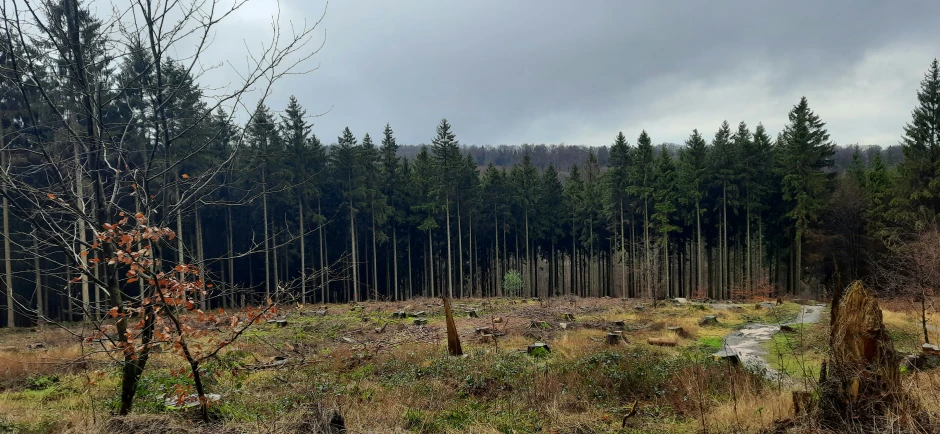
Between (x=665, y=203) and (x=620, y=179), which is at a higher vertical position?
(x=620, y=179)

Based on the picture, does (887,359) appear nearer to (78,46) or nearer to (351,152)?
(78,46)

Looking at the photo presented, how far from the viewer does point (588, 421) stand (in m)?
6.04

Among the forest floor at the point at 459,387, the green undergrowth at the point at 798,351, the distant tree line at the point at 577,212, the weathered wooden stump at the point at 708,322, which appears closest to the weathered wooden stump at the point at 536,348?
the forest floor at the point at 459,387

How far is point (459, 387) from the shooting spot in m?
8.34

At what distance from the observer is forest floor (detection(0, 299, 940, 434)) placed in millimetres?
5352

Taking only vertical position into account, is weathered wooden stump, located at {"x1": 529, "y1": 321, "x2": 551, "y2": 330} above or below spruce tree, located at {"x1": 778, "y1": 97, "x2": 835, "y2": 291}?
below

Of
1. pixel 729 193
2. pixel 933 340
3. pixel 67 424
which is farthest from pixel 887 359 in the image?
pixel 729 193

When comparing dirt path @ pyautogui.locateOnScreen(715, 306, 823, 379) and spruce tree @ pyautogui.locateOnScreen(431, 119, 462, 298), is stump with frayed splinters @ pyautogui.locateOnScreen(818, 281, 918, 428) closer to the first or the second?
dirt path @ pyautogui.locateOnScreen(715, 306, 823, 379)

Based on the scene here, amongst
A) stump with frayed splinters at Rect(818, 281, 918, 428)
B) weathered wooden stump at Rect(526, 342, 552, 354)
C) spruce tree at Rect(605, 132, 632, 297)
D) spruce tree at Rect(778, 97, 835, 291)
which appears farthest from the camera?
spruce tree at Rect(605, 132, 632, 297)

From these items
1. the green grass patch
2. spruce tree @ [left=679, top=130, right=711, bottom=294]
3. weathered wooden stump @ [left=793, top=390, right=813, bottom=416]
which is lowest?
the green grass patch

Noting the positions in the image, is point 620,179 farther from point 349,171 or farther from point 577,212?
point 349,171

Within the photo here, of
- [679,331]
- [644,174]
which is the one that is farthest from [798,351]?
[644,174]

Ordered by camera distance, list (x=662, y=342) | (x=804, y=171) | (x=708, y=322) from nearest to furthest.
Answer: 1. (x=662, y=342)
2. (x=708, y=322)
3. (x=804, y=171)

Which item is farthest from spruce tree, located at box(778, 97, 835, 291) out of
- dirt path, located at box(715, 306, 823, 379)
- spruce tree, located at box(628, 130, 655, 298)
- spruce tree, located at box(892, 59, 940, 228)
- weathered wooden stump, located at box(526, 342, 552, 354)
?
weathered wooden stump, located at box(526, 342, 552, 354)
